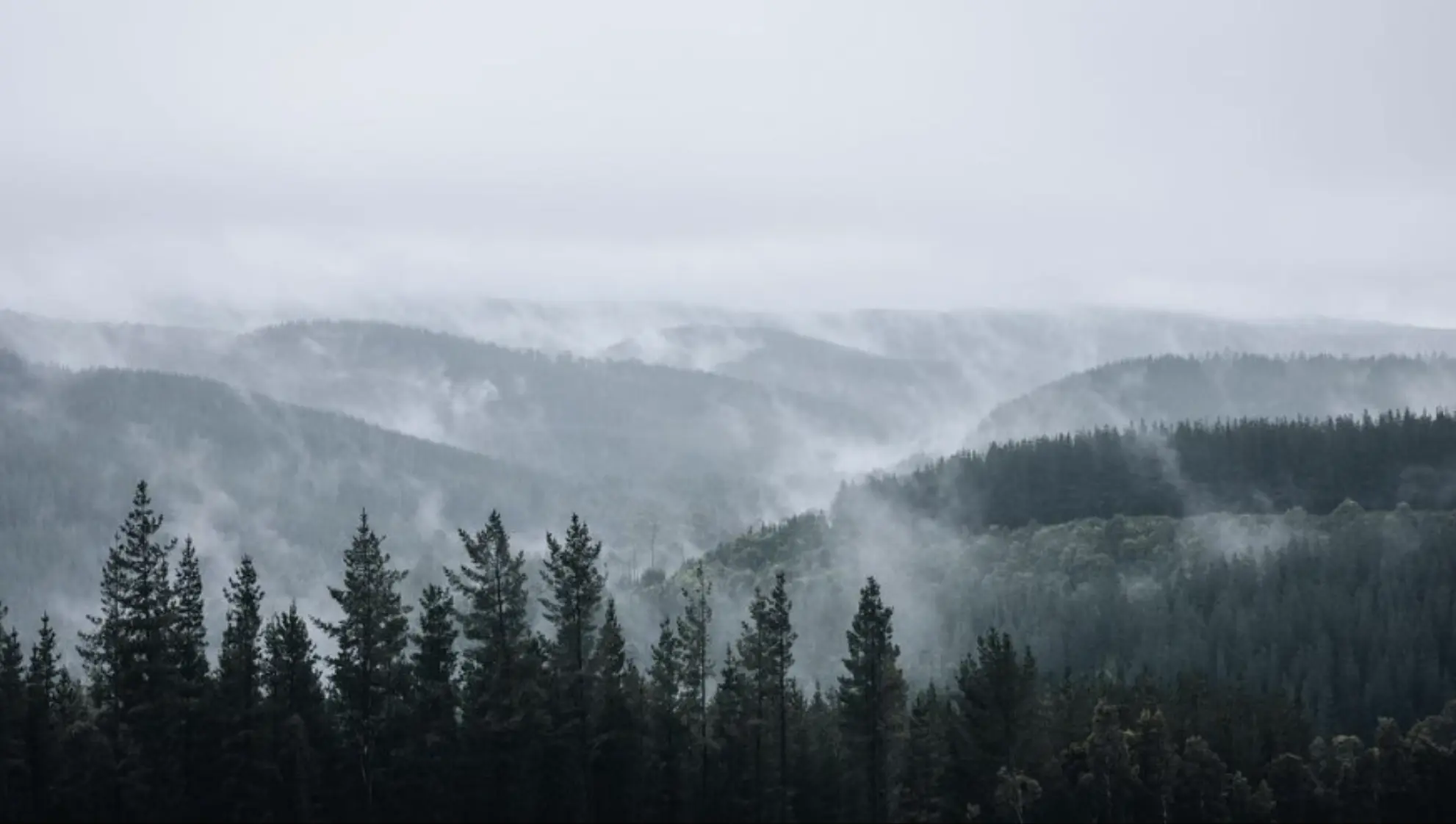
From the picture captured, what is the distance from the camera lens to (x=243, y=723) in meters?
73.8

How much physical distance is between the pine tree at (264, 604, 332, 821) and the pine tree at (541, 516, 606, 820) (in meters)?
11.2

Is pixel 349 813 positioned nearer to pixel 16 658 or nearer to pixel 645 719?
pixel 645 719

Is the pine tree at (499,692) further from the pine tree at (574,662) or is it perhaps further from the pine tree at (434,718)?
the pine tree at (574,662)

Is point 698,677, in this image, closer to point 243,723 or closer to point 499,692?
point 499,692

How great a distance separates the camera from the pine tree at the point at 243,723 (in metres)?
72.1

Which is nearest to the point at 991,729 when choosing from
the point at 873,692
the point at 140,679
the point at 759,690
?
the point at 873,692

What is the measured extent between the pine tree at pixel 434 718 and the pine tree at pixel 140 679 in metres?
10.9

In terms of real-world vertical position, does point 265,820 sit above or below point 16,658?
below

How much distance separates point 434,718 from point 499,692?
339 cm

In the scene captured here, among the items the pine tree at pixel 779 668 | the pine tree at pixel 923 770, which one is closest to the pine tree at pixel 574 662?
the pine tree at pixel 779 668

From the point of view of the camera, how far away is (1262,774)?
4122 inches

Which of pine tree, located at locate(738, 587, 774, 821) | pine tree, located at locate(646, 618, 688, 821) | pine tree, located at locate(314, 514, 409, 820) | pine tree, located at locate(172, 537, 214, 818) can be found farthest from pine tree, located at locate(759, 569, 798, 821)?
pine tree, located at locate(172, 537, 214, 818)

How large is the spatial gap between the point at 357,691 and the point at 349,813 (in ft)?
18.6

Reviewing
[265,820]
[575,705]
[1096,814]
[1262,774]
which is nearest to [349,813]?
[265,820]
